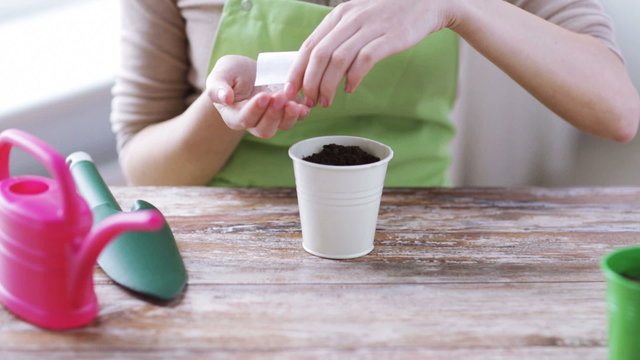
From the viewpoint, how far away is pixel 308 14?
1214mm

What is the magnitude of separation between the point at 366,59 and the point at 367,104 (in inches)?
15.9

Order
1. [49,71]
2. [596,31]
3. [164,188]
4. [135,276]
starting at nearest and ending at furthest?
1. [135,276]
2. [164,188]
3. [596,31]
4. [49,71]

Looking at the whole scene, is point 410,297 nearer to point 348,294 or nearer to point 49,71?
point 348,294

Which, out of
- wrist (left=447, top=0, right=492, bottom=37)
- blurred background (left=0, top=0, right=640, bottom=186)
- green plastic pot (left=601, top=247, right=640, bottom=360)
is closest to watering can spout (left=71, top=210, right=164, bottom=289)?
green plastic pot (left=601, top=247, right=640, bottom=360)

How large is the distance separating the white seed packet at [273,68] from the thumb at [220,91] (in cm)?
4

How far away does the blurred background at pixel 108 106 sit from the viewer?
1.60 m

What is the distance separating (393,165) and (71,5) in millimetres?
1053

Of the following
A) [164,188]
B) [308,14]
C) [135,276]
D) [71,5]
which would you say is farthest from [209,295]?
[71,5]

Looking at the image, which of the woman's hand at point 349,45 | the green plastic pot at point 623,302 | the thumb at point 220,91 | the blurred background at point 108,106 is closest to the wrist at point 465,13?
the woman's hand at point 349,45

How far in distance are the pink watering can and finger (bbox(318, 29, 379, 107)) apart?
0.28 m

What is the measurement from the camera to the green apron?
1.23 m

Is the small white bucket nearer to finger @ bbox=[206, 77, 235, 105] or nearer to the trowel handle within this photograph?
finger @ bbox=[206, 77, 235, 105]

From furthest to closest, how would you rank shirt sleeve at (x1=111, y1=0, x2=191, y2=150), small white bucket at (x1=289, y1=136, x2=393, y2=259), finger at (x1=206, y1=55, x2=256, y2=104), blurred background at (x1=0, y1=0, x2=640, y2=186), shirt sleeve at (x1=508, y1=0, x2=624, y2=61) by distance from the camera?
blurred background at (x1=0, y1=0, x2=640, y2=186)
shirt sleeve at (x1=111, y1=0, x2=191, y2=150)
shirt sleeve at (x1=508, y1=0, x2=624, y2=61)
finger at (x1=206, y1=55, x2=256, y2=104)
small white bucket at (x1=289, y1=136, x2=393, y2=259)

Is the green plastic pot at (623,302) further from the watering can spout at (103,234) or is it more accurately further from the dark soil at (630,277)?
the watering can spout at (103,234)
